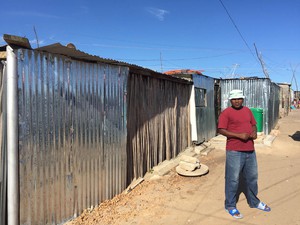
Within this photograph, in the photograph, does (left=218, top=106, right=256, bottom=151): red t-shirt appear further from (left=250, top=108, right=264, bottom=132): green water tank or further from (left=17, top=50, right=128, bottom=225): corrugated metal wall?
(left=250, top=108, right=264, bottom=132): green water tank

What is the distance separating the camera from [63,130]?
4137 mm

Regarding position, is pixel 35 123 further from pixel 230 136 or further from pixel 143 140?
pixel 143 140

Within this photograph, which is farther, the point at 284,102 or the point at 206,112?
the point at 284,102

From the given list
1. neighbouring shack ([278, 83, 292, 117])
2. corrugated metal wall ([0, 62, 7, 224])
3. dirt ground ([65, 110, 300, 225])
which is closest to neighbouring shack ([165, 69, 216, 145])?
dirt ground ([65, 110, 300, 225])

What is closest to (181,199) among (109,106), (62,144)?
(109,106)

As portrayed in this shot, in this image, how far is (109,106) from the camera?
16.7 feet

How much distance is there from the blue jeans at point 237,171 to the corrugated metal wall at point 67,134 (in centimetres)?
207

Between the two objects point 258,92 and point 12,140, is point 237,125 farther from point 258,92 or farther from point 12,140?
point 258,92

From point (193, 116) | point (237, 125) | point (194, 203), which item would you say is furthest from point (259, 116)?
point (237, 125)

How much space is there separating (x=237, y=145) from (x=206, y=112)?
307 inches

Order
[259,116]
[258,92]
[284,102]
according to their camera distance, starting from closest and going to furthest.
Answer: [259,116] < [258,92] < [284,102]

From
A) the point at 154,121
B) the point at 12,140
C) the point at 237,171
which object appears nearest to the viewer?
the point at 12,140

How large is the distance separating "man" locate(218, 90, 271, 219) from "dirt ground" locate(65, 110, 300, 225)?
480 millimetres

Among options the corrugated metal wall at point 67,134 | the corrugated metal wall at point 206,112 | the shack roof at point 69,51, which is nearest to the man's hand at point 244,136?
the corrugated metal wall at point 67,134
